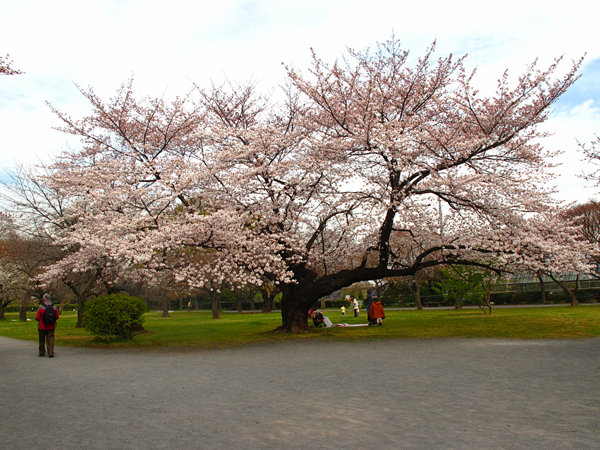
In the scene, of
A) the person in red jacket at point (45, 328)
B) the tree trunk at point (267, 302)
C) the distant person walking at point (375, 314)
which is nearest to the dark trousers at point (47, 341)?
the person in red jacket at point (45, 328)

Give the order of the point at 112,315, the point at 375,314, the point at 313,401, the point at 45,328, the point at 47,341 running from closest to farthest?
the point at 313,401, the point at 45,328, the point at 47,341, the point at 112,315, the point at 375,314

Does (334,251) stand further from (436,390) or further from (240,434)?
(240,434)

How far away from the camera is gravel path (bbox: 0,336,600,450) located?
13.4ft

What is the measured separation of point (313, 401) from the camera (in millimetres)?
5625

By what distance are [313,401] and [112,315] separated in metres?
10.0

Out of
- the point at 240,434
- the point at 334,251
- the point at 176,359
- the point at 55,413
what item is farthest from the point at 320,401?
the point at 334,251

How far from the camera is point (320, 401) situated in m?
5.61

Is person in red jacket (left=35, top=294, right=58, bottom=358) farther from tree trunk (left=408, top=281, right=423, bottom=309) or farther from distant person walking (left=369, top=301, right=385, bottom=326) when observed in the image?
tree trunk (left=408, top=281, right=423, bottom=309)

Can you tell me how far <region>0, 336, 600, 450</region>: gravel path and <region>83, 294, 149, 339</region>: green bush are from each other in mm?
3631

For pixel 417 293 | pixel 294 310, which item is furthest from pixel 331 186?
pixel 417 293

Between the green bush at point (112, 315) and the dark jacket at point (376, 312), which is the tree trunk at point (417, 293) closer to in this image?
the dark jacket at point (376, 312)

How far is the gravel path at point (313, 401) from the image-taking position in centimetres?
409

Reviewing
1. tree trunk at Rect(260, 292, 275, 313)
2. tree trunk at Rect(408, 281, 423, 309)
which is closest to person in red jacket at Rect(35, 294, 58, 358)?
tree trunk at Rect(408, 281, 423, 309)

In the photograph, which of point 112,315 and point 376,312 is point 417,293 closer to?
point 376,312
